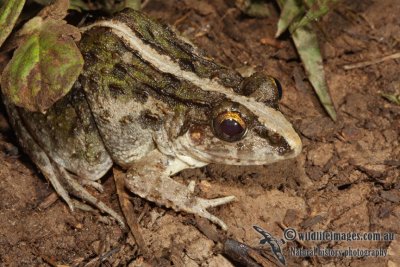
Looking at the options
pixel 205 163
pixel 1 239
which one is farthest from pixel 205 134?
pixel 1 239

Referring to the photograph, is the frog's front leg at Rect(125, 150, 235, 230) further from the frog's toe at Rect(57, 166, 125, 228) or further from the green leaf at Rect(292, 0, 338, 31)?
the green leaf at Rect(292, 0, 338, 31)

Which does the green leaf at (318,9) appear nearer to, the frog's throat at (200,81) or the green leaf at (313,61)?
the green leaf at (313,61)

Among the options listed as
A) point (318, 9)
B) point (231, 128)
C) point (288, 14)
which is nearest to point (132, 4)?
point (288, 14)

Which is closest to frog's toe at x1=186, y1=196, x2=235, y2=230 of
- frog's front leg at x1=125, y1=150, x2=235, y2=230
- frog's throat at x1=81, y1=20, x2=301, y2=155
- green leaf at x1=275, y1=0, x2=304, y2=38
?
frog's front leg at x1=125, y1=150, x2=235, y2=230

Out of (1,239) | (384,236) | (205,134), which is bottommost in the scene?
(1,239)

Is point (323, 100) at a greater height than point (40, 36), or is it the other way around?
point (40, 36)

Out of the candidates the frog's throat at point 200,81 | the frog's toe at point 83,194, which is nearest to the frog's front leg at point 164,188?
the frog's toe at point 83,194

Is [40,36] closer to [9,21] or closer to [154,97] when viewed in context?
[9,21]
